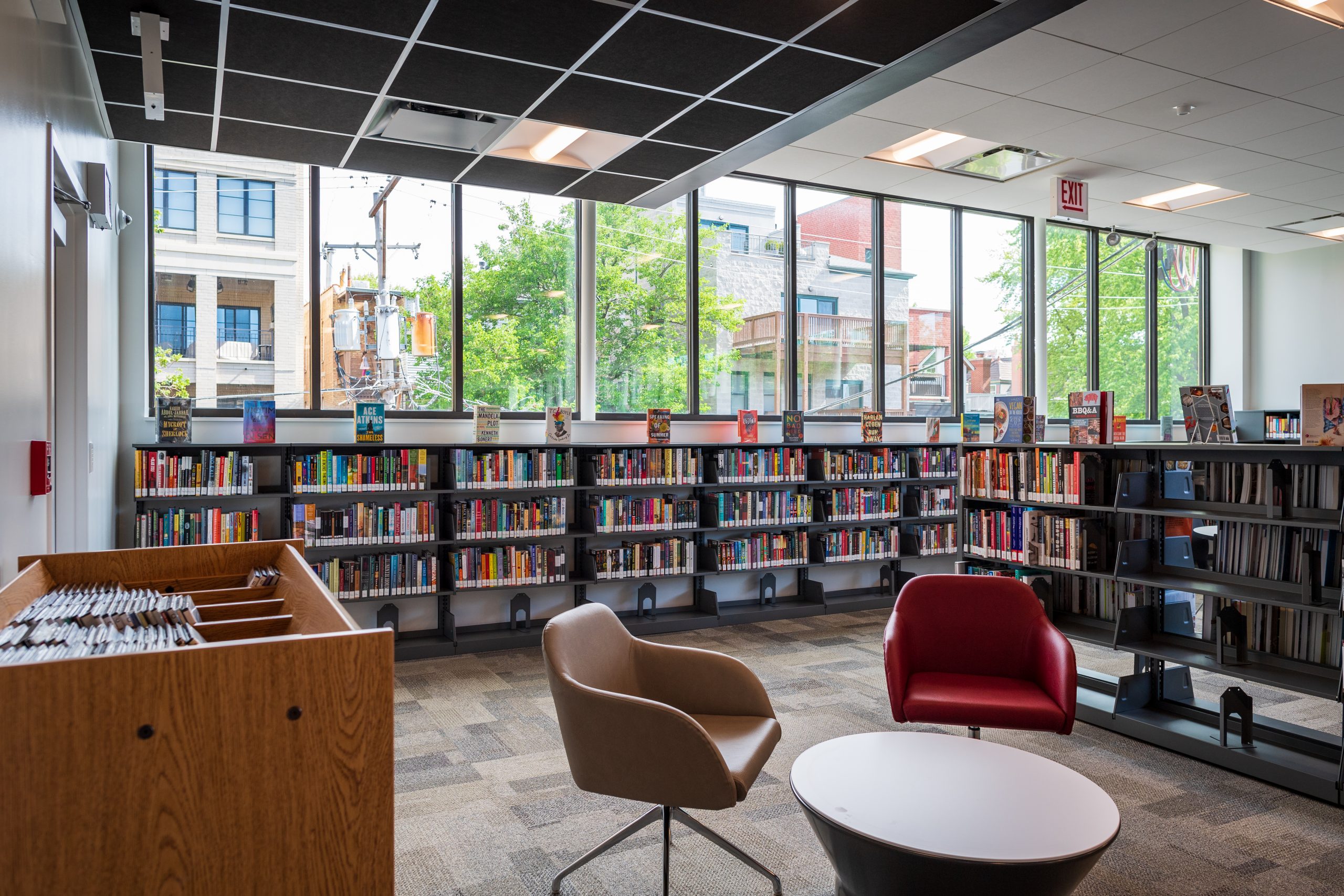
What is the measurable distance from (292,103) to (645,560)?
379cm

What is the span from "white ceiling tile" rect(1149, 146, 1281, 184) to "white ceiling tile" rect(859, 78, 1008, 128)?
2223 millimetres

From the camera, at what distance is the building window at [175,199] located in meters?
5.54

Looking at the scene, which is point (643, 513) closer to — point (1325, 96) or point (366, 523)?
point (366, 523)

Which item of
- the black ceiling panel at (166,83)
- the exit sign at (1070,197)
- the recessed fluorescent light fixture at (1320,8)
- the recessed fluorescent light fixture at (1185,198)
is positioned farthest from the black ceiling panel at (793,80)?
the recessed fluorescent light fixture at (1185,198)

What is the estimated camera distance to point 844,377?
7871 mm

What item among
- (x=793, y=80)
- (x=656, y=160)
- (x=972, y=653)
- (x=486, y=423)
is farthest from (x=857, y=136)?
(x=972, y=653)

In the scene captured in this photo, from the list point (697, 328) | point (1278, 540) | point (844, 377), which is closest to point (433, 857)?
point (1278, 540)

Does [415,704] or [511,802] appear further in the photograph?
[415,704]

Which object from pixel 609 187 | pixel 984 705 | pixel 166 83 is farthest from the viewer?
pixel 609 187

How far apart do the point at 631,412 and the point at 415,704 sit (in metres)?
3.00

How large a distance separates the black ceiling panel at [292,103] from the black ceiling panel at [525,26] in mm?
808

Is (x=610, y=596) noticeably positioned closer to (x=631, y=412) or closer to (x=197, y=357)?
(x=631, y=412)

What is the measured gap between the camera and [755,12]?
3.23 meters

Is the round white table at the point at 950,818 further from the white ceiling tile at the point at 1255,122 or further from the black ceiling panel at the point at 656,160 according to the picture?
the white ceiling tile at the point at 1255,122
